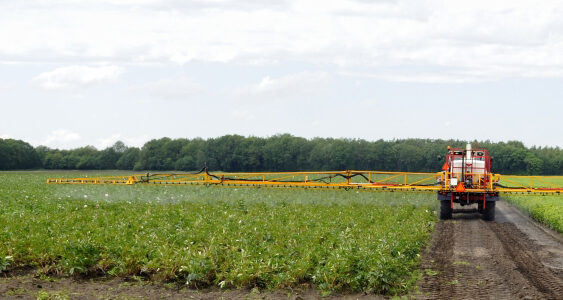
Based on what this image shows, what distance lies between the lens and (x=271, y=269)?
10.9m

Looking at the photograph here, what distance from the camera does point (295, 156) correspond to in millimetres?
83938

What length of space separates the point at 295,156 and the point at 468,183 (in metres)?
60.8

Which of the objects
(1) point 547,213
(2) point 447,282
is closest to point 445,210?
(1) point 547,213

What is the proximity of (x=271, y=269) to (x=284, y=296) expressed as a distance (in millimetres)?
734

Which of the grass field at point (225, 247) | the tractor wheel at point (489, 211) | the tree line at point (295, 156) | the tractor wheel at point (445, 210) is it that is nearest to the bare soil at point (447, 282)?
the grass field at point (225, 247)

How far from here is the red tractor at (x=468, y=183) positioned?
2180 cm

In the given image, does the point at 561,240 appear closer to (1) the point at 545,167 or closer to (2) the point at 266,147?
(2) the point at 266,147

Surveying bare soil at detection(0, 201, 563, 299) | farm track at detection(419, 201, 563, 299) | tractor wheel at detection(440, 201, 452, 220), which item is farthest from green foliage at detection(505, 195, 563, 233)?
bare soil at detection(0, 201, 563, 299)

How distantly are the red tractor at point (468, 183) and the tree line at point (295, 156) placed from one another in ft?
184

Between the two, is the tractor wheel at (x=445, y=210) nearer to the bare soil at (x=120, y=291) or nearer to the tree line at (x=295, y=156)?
the bare soil at (x=120, y=291)

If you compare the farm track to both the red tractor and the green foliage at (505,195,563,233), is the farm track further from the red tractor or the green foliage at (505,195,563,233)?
the red tractor

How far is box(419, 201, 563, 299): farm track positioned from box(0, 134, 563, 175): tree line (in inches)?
2384

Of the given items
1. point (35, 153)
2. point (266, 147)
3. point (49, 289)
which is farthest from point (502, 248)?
point (35, 153)

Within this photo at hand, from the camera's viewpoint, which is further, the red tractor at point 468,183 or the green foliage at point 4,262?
the red tractor at point 468,183
